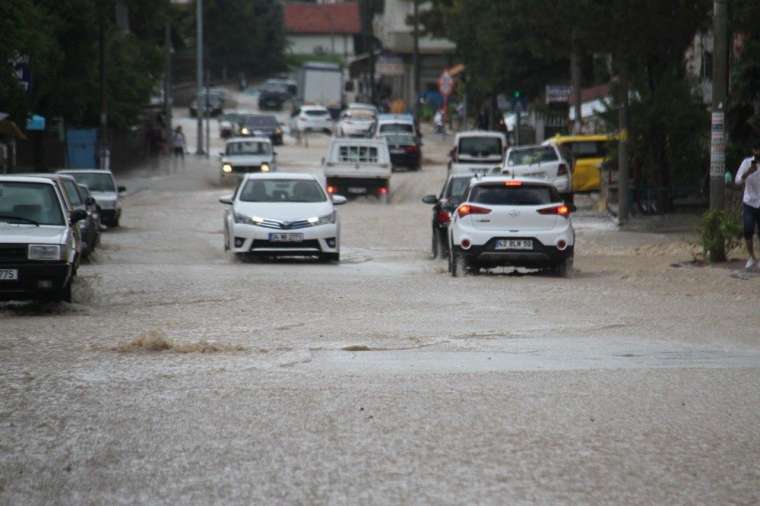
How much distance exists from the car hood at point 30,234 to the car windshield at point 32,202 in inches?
16.5

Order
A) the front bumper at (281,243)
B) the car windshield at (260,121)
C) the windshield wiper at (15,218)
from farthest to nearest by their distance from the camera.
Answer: the car windshield at (260,121)
the front bumper at (281,243)
the windshield wiper at (15,218)

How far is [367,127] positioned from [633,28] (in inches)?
1682

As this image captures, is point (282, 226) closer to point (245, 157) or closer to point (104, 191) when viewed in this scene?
point (104, 191)

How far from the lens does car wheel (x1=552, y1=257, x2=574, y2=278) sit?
22.4 meters

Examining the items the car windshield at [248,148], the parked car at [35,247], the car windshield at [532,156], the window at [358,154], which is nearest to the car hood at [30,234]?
the parked car at [35,247]

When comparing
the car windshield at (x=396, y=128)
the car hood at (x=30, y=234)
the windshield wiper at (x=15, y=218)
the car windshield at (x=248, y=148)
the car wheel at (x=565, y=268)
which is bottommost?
the car wheel at (x=565, y=268)

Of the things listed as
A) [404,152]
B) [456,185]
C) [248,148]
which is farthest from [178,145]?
[456,185]

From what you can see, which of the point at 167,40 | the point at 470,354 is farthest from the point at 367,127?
the point at 470,354

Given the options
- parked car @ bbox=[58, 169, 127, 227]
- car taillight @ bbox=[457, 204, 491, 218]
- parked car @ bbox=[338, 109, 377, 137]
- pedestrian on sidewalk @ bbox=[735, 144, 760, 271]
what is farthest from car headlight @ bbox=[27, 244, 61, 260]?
parked car @ bbox=[338, 109, 377, 137]

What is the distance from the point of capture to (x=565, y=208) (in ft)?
73.6

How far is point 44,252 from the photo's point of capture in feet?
54.6

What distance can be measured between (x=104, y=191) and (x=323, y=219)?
12142mm

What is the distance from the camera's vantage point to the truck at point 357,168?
46250 mm

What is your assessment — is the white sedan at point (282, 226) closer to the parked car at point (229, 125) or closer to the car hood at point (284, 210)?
the car hood at point (284, 210)
